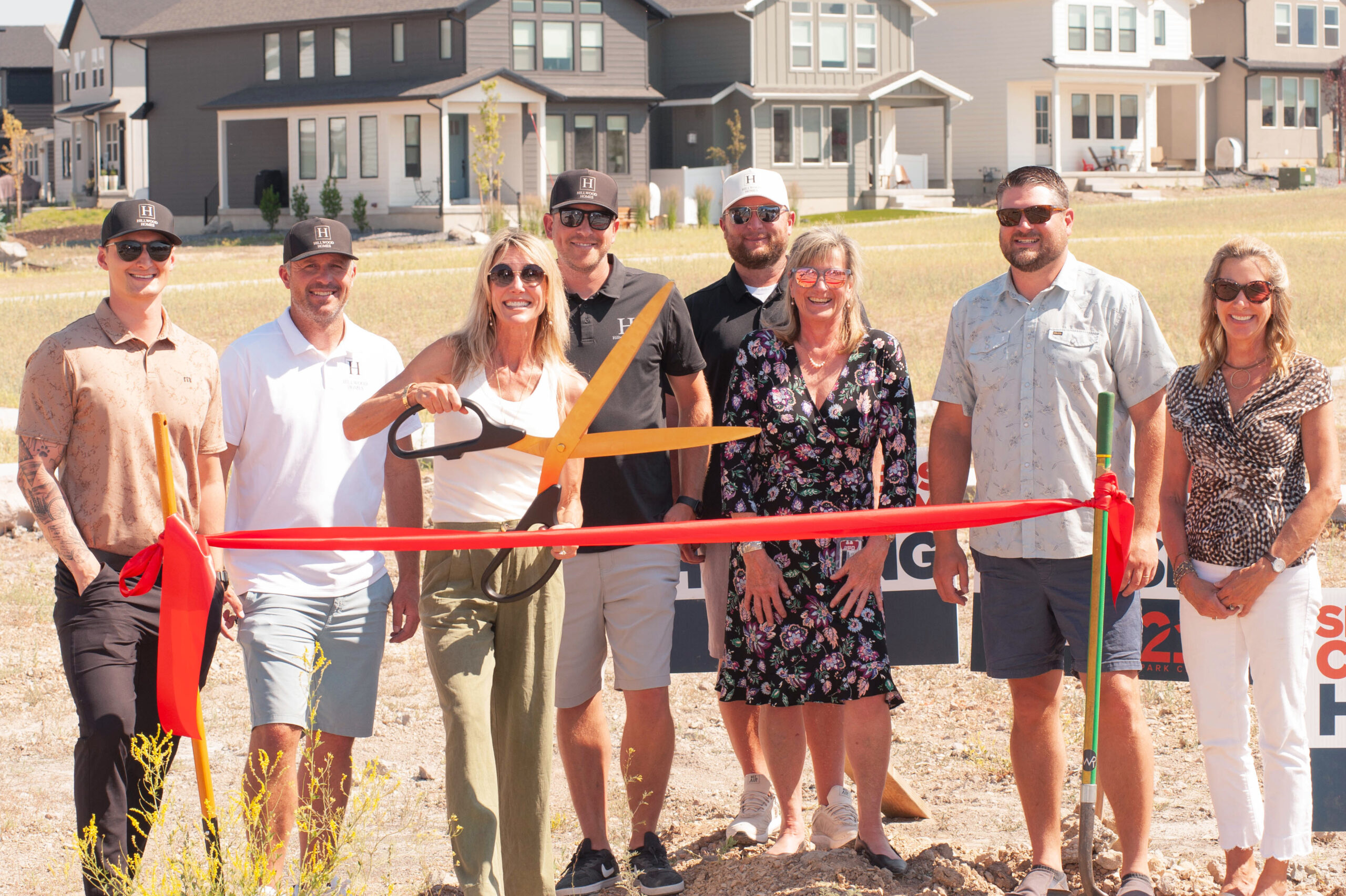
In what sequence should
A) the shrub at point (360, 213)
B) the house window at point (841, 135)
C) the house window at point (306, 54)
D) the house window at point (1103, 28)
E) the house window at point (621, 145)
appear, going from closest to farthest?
the shrub at point (360, 213)
the house window at point (621, 145)
the house window at point (306, 54)
the house window at point (841, 135)
the house window at point (1103, 28)

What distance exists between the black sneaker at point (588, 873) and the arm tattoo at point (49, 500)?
1.89m

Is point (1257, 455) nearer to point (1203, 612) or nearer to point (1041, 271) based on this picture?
point (1203, 612)

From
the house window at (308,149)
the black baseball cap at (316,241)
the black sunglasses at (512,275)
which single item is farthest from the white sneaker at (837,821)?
the house window at (308,149)

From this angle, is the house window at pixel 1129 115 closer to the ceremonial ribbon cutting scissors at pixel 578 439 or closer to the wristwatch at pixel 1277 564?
the wristwatch at pixel 1277 564

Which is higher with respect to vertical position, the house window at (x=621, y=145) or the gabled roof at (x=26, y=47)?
the gabled roof at (x=26, y=47)

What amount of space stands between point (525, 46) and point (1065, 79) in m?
18.6

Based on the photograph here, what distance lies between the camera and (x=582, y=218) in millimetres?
4988

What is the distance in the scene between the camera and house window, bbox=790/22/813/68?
4378cm

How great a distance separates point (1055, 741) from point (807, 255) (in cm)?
180

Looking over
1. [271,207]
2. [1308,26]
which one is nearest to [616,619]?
[271,207]

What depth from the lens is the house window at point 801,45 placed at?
43781 millimetres

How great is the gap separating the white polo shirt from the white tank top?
10.2 inches

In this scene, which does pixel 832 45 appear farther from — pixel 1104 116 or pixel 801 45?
pixel 1104 116

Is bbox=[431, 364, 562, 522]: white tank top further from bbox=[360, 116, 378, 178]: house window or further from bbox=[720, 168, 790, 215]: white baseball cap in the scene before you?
bbox=[360, 116, 378, 178]: house window
